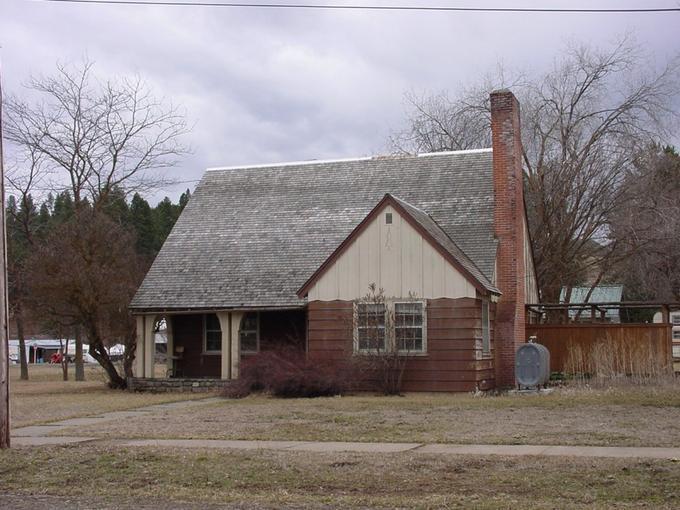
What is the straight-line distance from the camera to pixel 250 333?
2825 cm

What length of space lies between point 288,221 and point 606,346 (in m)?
10.6

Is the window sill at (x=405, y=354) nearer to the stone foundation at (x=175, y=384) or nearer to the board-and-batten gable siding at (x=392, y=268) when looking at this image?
the board-and-batten gable siding at (x=392, y=268)

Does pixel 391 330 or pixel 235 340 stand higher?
pixel 391 330

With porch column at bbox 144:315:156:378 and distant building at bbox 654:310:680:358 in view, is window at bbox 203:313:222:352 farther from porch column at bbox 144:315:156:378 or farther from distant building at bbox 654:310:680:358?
distant building at bbox 654:310:680:358

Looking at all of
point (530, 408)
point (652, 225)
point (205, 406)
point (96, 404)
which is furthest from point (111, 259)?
point (652, 225)

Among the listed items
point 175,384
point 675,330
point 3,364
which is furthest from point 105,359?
point 675,330

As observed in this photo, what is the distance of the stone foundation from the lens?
26531 millimetres

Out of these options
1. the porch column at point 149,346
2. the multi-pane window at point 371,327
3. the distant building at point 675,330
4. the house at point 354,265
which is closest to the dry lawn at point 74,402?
the porch column at point 149,346

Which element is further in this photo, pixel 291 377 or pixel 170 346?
pixel 170 346

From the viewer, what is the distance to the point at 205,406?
68.9 ft

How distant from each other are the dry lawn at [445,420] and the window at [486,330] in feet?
11.0

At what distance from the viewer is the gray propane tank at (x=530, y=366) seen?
2284 cm

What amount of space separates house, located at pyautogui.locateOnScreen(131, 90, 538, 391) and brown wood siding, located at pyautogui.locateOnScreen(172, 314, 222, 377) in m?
0.04

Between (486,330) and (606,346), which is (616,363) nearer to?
(606,346)
